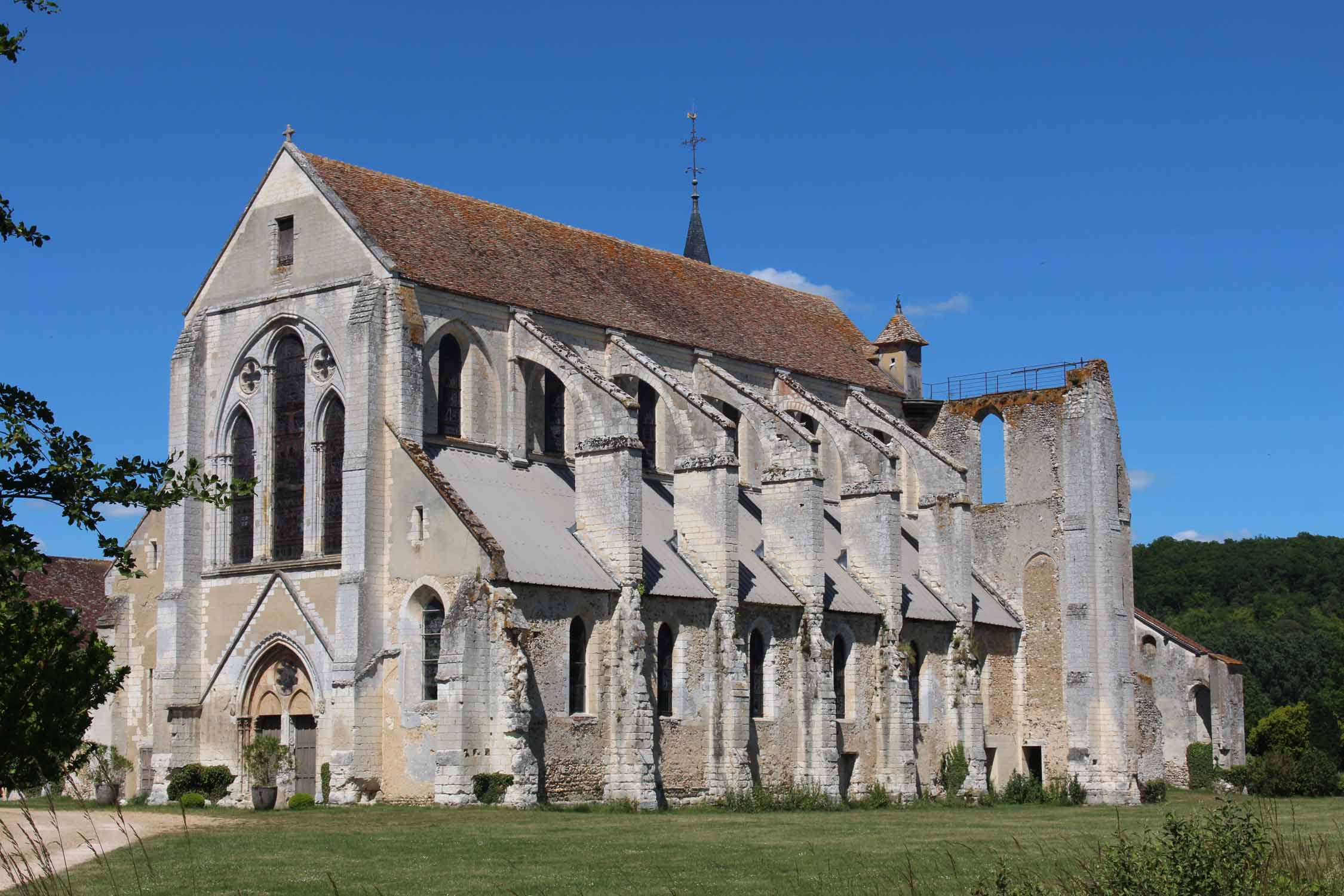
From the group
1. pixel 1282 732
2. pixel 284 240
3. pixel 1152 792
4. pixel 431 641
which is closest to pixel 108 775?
pixel 431 641

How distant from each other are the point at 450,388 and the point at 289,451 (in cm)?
394

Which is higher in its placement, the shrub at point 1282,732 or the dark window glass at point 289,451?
the dark window glass at point 289,451

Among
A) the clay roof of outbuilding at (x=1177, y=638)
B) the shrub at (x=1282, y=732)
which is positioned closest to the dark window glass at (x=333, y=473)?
the clay roof of outbuilding at (x=1177, y=638)

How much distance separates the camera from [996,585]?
49.8 meters

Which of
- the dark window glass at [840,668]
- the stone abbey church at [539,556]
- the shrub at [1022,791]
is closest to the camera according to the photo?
the stone abbey church at [539,556]

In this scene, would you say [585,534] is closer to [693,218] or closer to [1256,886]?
[1256,886]

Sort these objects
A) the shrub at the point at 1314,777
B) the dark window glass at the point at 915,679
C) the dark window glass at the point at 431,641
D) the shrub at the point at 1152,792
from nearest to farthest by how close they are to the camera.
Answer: the dark window glass at the point at 431,641 → the dark window glass at the point at 915,679 → the shrub at the point at 1152,792 → the shrub at the point at 1314,777

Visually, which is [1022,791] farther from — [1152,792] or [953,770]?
[1152,792]

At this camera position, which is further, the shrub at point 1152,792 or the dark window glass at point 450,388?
the shrub at point 1152,792

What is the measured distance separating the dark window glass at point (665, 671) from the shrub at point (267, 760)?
8137 millimetres

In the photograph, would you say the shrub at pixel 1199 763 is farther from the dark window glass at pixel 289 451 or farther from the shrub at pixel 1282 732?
the dark window glass at pixel 289 451

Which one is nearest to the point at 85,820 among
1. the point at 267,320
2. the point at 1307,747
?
the point at 267,320

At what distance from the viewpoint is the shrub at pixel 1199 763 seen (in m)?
53.7

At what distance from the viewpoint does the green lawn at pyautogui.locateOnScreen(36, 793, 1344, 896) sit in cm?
1866
